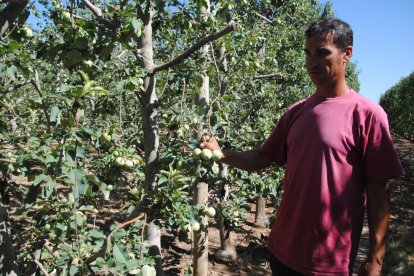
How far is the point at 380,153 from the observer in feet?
5.11

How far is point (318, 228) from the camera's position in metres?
1.64

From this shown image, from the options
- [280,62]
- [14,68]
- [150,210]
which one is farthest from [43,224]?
[280,62]

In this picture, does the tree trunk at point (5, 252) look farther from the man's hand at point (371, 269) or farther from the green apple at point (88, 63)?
the man's hand at point (371, 269)

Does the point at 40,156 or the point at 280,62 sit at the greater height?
the point at 280,62

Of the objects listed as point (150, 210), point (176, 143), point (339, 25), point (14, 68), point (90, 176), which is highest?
point (339, 25)

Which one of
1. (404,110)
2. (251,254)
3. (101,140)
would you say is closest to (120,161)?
(101,140)

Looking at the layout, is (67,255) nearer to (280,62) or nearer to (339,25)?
(339,25)

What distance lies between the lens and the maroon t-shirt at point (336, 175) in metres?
1.57

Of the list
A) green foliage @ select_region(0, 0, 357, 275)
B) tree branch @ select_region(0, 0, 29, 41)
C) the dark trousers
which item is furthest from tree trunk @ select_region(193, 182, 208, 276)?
tree branch @ select_region(0, 0, 29, 41)

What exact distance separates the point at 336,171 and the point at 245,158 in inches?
26.0

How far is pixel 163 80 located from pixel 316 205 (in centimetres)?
210

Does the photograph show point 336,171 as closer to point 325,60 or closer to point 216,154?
point 325,60

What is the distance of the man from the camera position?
62.2 inches

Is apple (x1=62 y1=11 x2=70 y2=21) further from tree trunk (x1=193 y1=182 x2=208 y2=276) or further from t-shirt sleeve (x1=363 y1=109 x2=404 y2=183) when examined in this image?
tree trunk (x1=193 y1=182 x2=208 y2=276)
